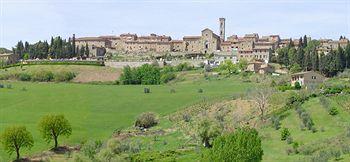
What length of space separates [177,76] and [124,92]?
25542 millimetres

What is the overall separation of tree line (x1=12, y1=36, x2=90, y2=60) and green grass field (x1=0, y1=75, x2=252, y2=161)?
43.6 metres

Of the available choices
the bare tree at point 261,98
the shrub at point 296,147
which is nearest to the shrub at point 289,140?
the shrub at point 296,147

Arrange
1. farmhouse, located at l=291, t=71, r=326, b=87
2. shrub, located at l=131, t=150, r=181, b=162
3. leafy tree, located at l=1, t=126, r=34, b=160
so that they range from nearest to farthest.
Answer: shrub, located at l=131, t=150, r=181, b=162, leafy tree, located at l=1, t=126, r=34, b=160, farmhouse, located at l=291, t=71, r=326, b=87

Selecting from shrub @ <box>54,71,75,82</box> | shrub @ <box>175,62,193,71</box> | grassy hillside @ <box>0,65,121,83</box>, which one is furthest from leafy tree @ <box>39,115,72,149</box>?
shrub @ <box>175,62,193,71</box>

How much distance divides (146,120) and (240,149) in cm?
3274

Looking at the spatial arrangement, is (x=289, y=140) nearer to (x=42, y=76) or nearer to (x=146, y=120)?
(x=146, y=120)

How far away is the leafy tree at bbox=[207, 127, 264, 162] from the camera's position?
36291 mm

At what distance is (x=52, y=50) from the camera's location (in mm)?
148000

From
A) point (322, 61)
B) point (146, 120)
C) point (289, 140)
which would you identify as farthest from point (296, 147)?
point (322, 61)

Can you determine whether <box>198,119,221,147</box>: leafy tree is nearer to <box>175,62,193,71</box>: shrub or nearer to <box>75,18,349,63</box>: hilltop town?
<box>175,62,193,71</box>: shrub

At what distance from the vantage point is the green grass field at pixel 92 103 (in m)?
67.4

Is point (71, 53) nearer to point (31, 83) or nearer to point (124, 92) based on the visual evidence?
point (31, 83)

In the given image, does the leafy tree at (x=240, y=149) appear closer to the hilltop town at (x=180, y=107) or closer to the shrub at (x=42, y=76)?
the hilltop town at (x=180, y=107)

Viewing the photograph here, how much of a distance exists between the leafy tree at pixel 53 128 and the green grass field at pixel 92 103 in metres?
0.97
